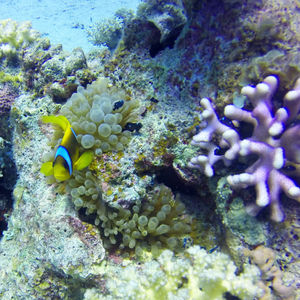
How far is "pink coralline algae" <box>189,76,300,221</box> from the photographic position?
1.84 metres

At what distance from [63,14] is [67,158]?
36.1 ft

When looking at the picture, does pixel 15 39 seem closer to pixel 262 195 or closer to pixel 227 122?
pixel 227 122

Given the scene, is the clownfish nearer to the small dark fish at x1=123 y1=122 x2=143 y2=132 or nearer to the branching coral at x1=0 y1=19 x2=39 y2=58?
the small dark fish at x1=123 y1=122 x2=143 y2=132

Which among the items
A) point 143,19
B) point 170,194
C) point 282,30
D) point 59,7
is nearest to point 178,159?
point 170,194

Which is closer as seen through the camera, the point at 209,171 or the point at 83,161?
the point at 209,171

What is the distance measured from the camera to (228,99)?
2254mm

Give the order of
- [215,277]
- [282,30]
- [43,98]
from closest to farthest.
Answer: [215,277] → [282,30] → [43,98]

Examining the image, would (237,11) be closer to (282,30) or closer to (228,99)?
(282,30)

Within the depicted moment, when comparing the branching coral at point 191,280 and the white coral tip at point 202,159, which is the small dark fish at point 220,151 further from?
the branching coral at point 191,280

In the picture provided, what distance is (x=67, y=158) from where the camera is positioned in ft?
7.02

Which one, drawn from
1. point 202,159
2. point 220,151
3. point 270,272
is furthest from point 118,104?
point 270,272

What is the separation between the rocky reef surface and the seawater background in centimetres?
637

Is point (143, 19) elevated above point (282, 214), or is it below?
above

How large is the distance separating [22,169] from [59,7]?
1093 cm
